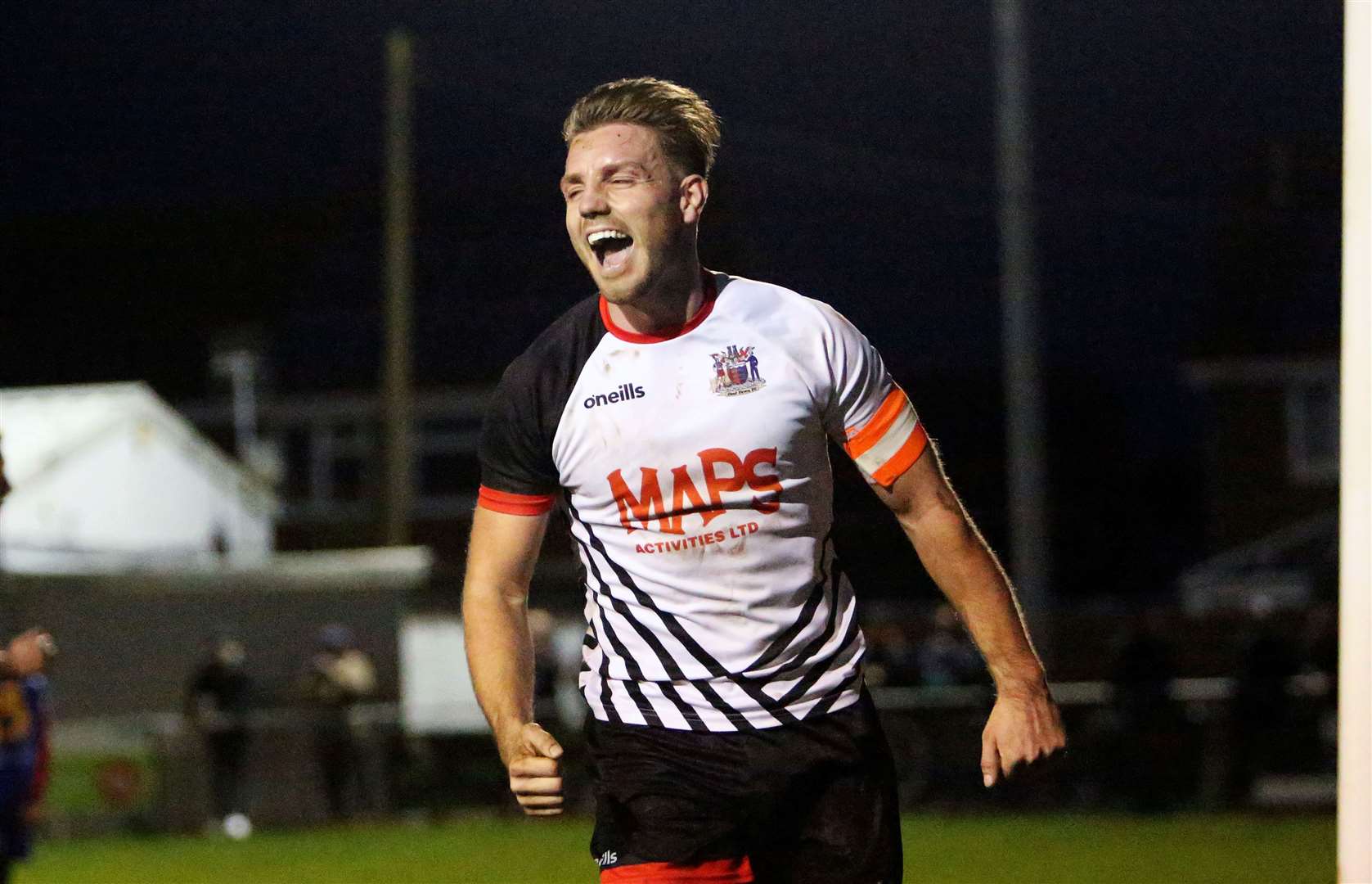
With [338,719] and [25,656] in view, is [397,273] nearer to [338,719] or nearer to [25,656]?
[338,719]

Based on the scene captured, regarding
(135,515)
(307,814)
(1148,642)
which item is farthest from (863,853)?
(135,515)

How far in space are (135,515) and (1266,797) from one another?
2557 centimetres

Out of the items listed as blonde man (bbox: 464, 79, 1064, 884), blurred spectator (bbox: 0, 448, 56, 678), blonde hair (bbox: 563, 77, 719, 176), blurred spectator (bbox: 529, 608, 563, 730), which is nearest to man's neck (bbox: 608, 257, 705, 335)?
blonde man (bbox: 464, 79, 1064, 884)

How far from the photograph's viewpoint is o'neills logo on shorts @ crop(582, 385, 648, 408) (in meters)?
4.65

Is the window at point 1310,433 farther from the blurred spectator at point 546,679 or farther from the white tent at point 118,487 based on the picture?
the blurred spectator at point 546,679

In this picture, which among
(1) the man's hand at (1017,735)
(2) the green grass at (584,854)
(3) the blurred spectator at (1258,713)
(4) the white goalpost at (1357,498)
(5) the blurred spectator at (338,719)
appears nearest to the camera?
(4) the white goalpost at (1357,498)

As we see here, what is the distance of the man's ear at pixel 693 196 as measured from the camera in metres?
4.71

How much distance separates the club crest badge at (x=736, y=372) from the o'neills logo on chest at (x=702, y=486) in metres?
0.14

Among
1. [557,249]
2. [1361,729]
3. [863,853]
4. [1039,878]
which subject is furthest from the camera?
[557,249]

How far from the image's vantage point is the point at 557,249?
52781 mm

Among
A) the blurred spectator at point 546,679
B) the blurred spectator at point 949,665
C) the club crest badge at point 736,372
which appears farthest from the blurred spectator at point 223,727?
the club crest badge at point 736,372

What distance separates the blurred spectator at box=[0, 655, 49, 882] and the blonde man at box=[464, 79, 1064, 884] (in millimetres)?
5995

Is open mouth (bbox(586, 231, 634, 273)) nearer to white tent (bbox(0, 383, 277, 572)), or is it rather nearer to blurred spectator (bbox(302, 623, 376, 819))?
blurred spectator (bbox(302, 623, 376, 819))

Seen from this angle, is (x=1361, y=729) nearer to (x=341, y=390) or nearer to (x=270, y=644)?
(x=270, y=644)
